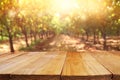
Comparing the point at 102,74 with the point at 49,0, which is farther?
the point at 49,0

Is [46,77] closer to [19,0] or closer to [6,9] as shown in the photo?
[6,9]

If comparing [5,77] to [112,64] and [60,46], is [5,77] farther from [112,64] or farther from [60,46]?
[60,46]

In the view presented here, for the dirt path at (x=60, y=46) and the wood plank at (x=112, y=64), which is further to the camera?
the dirt path at (x=60, y=46)

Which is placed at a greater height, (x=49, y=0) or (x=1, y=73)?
Answer: (x=49, y=0)

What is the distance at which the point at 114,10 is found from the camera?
27.5 m

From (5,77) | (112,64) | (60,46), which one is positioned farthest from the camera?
(60,46)

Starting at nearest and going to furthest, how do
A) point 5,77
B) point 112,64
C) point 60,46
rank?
point 5,77
point 112,64
point 60,46

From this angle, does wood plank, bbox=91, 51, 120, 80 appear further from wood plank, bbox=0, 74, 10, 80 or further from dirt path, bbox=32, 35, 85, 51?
dirt path, bbox=32, 35, 85, 51

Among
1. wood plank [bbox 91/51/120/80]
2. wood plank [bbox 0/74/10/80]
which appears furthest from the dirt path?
wood plank [bbox 0/74/10/80]

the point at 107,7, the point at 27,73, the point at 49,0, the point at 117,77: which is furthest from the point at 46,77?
the point at 49,0

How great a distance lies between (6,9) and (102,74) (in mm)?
20183

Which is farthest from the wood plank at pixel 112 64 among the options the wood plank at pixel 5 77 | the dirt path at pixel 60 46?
the dirt path at pixel 60 46

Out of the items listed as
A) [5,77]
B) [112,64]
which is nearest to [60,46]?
[112,64]

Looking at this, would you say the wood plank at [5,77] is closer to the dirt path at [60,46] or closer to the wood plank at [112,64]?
the wood plank at [112,64]
